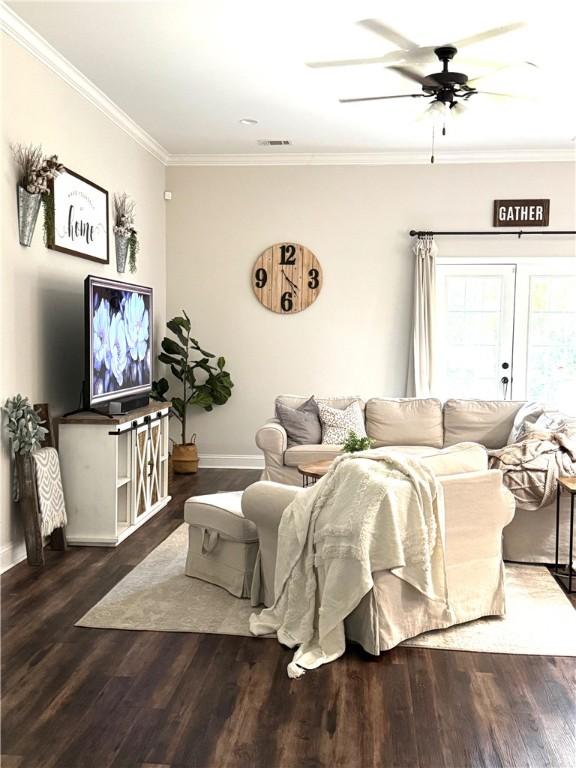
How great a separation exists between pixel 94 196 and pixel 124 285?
2.33 ft

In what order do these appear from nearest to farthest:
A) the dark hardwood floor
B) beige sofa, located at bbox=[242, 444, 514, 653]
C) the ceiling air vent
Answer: the dark hardwood floor → beige sofa, located at bbox=[242, 444, 514, 653] → the ceiling air vent

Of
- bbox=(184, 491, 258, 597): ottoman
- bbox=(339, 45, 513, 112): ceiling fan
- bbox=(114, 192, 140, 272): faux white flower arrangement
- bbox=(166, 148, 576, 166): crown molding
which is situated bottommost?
bbox=(184, 491, 258, 597): ottoman

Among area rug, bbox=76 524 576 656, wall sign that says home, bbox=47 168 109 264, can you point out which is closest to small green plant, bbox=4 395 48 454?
area rug, bbox=76 524 576 656

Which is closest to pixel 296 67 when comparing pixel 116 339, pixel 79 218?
pixel 79 218

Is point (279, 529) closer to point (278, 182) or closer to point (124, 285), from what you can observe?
point (124, 285)

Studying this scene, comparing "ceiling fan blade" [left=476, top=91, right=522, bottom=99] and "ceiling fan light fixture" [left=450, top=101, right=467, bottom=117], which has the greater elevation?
"ceiling fan blade" [left=476, top=91, right=522, bottom=99]

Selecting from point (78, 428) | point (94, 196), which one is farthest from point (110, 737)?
point (94, 196)

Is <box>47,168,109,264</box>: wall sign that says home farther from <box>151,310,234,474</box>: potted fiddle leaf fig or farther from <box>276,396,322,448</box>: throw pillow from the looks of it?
<box>276,396,322,448</box>: throw pillow

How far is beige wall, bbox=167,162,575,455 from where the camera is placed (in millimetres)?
7418

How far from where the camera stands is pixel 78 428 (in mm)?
4820

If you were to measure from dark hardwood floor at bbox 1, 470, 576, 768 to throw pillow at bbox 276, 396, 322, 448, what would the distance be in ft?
9.30

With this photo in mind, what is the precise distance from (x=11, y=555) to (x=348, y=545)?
2.23m

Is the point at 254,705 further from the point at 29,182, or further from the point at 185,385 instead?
the point at 185,385

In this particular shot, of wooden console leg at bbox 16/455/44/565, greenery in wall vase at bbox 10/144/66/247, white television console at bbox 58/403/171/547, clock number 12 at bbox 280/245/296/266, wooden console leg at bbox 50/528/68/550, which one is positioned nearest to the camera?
wooden console leg at bbox 16/455/44/565
